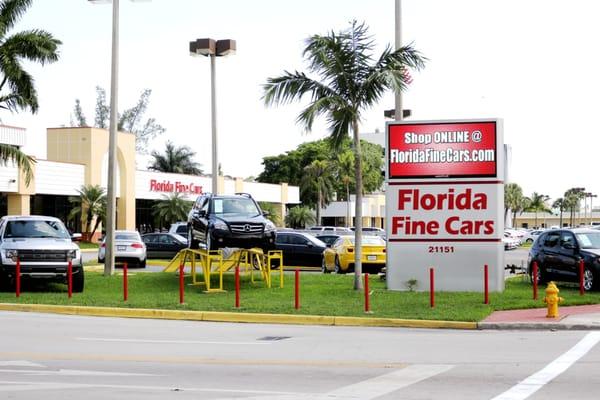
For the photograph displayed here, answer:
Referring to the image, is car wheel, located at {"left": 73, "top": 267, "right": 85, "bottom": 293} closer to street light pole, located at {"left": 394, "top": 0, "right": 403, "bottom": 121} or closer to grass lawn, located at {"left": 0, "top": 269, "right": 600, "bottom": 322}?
grass lawn, located at {"left": 0, "top": 269, "right": 600, "bottom": 322}

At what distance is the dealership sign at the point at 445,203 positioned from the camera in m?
22.1

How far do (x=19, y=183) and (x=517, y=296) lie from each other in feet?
133

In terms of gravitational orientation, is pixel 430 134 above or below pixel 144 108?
below

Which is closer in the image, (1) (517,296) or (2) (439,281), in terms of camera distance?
(1) (517,296)

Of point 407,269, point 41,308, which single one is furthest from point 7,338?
point 407,269

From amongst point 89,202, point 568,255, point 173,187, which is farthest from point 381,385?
point 173,187

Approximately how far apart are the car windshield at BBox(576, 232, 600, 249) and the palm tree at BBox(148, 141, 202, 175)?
69.0m

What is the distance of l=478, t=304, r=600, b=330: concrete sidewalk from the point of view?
16327mm

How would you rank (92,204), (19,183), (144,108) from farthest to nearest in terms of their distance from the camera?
(144,108) < (92,204) < (19,183)

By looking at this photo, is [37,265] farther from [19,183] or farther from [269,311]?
[19,183]

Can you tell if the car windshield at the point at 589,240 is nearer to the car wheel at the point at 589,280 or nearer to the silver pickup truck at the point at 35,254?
the car wheel at the point at 589,280

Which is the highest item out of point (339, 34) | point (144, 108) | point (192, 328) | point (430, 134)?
point (144, 108)

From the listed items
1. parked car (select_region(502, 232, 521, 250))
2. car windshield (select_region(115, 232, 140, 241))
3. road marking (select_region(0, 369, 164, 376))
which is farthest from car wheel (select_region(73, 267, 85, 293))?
parked car (select_region(502, 232, 521, 250))

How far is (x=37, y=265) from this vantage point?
22.0 meters
